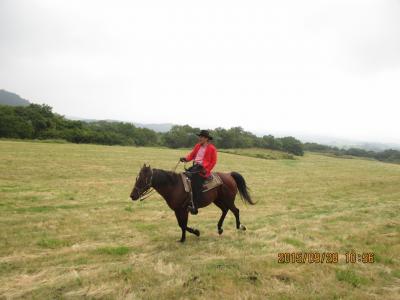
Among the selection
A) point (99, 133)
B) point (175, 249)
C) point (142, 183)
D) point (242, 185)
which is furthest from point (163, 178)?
point (99, 133)

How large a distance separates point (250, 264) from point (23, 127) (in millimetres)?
59503

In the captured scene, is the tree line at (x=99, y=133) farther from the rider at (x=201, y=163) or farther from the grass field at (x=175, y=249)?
the rider at (x=201, y=163)

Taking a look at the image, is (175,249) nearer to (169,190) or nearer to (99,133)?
(169,190)

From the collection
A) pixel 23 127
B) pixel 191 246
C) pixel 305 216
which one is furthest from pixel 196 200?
pixel 23 127

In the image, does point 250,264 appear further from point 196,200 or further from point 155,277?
point 196,200

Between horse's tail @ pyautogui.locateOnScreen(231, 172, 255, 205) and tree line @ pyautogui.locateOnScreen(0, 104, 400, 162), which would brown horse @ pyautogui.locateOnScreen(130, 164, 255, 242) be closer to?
horse's tail @ pyautogui.locateOnScreen(231, 172, 255, 205)

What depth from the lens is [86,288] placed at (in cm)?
515

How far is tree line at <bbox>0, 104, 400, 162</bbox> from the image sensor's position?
5509 centimetres

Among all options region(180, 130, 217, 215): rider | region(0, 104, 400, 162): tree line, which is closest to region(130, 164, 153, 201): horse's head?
region(180, 130, 217, 215): rider

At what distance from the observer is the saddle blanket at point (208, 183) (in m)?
8.30
